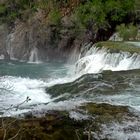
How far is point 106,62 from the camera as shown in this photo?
2023 centimetres

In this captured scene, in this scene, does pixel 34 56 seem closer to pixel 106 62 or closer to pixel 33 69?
pixel 33 69

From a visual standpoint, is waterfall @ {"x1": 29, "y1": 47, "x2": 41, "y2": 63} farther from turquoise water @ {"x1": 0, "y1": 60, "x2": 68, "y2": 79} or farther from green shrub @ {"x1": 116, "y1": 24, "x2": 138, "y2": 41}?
green shrub @ {"x1": 116, "y1": 24, "x2": 138, "y2": 41}

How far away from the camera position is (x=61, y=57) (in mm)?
28578

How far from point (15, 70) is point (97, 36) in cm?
663

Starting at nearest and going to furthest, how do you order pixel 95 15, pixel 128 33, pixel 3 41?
pixel 128 33 → pixel 95 15 → pixel 3 41

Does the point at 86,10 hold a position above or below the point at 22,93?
above

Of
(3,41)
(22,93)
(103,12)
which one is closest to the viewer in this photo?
(22,93)

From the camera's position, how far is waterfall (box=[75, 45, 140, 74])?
18891mm

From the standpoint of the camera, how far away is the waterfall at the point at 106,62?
62.0 ft

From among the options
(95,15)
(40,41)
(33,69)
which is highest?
(95,15)

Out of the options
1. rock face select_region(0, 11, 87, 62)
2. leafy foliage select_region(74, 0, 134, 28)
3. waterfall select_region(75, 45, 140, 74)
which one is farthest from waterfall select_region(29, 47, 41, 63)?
waterfall select_region(75, 45, 140, 74)

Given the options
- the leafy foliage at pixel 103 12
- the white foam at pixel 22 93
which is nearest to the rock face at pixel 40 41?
the leafy foliage at pixel 103 12

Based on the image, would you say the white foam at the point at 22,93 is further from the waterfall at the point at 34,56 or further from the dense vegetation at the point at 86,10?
the dense vegetation at the point at 86,10

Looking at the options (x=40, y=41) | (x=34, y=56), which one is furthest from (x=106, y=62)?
(x=40, y=41)
